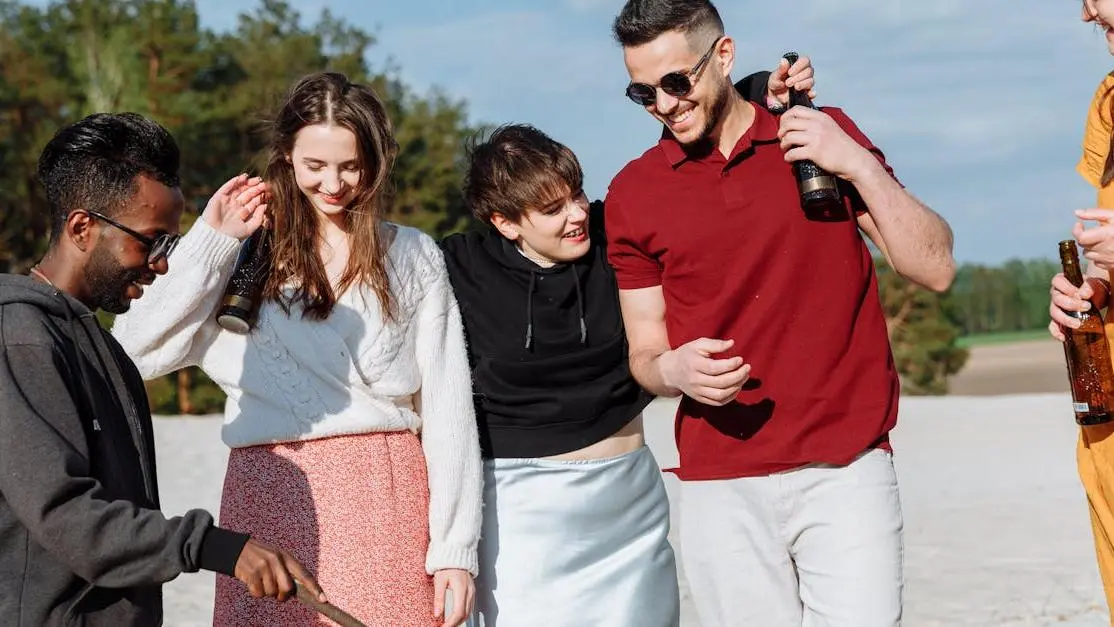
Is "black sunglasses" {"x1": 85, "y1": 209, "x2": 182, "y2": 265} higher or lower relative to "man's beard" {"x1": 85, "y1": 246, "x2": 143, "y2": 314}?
higher

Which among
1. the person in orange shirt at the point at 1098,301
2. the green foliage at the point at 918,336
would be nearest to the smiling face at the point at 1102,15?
the person in orange shirt at the point at 1098,301

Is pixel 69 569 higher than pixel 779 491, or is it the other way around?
pixel 69 569

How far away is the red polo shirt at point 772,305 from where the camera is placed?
3832mm

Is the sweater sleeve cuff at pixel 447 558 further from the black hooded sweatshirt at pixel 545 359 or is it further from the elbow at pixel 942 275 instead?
the elbow at pixel 942 275

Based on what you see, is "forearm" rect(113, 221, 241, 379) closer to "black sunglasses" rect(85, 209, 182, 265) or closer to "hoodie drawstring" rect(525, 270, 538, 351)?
"black sunglasses" rect(85, 209, 182, 265)

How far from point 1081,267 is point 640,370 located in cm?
139

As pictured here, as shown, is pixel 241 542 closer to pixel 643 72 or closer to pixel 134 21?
pixel 643 72

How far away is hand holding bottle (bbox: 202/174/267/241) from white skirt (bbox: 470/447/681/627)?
110cm

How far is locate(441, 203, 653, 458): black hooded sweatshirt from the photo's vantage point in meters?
4.41

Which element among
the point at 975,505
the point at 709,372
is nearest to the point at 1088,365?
the point at 709,372

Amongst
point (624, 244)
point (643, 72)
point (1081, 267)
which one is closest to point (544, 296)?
point (624, 244)

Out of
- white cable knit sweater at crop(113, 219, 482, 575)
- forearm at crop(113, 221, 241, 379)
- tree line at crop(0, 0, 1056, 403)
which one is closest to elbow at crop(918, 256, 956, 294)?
white cable knit sweater at crop(113, 219, 482, 575)

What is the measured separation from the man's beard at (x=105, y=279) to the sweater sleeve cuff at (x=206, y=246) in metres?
0.67

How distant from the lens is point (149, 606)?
10.5 feet
